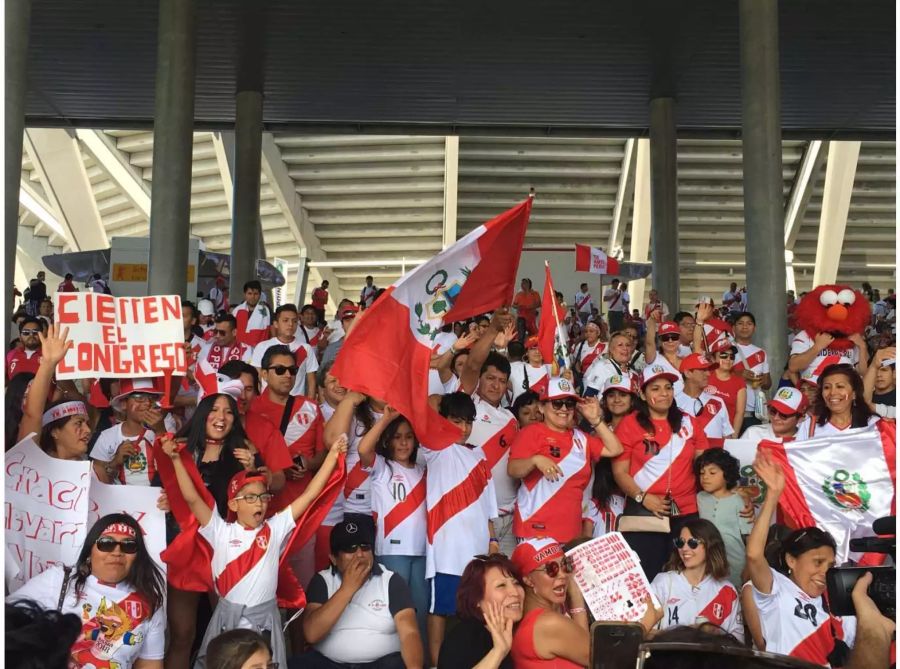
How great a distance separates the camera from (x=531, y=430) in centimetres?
667

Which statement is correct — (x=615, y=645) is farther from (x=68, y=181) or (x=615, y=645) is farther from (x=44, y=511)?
(x=68, y=181)

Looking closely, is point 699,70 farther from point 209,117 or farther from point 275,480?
point 275,480

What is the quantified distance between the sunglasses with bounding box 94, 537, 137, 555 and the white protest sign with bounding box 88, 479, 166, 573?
1.42ft

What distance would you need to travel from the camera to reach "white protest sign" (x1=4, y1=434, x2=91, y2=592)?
533 cm

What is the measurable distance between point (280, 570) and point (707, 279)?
3449 cm

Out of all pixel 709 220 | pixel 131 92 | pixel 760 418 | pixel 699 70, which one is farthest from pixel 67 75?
pixel 709 220

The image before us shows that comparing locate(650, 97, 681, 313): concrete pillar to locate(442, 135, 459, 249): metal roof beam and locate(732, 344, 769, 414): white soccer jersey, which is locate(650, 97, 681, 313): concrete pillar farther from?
locate(732, 344, 769, 414): white soccer jersey

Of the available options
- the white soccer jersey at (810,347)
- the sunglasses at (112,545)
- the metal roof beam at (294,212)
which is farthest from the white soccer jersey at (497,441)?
the metal roof beam at (294,212)

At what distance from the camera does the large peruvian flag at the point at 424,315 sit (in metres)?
6.02

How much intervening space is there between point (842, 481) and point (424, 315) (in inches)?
96.7

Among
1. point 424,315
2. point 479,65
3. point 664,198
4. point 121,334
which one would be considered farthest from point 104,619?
point 664,198

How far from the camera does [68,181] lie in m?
34.4

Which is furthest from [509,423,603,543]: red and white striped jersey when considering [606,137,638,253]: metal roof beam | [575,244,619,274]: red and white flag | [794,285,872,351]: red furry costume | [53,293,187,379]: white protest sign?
[606,137,638,253]: metal roof beam

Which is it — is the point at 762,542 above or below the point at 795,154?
below
